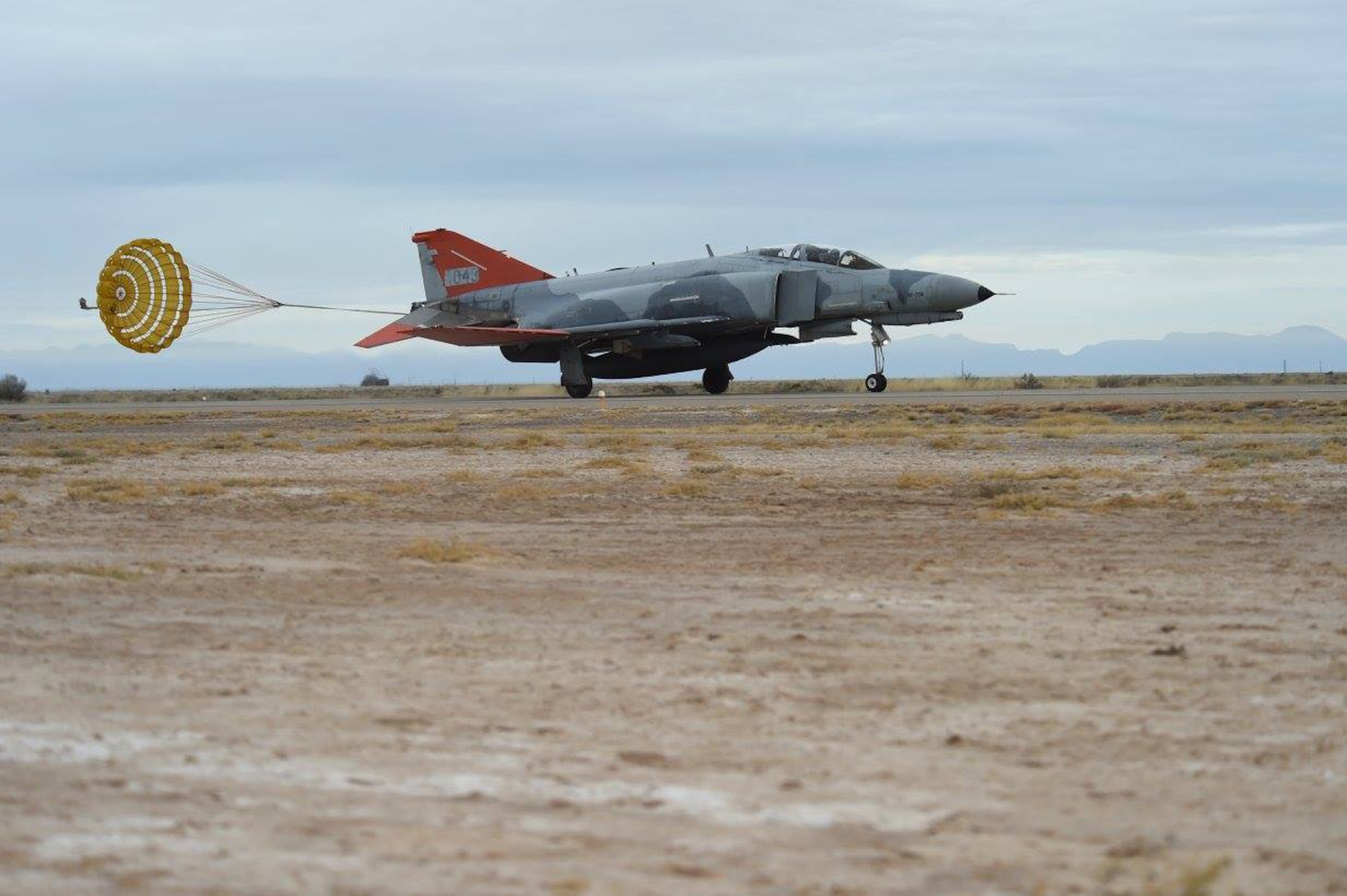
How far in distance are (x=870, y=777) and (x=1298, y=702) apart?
2313 millimetres

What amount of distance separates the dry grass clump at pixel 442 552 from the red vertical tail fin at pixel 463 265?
33552 millimetres

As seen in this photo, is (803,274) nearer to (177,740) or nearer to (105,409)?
(105,409)

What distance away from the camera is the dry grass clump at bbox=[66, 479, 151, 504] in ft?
55.3

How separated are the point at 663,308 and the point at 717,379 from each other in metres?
3.61

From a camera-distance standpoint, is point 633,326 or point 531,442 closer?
point 531,442

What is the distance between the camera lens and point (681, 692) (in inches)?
275

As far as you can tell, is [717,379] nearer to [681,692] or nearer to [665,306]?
[665,306]

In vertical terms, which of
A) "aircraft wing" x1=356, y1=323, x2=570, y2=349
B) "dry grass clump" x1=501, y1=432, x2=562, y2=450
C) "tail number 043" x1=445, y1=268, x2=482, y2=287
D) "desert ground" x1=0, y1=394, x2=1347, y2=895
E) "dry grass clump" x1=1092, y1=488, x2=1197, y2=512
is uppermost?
"tail number 043" x1=445, y1=268, x2=482, y2=287

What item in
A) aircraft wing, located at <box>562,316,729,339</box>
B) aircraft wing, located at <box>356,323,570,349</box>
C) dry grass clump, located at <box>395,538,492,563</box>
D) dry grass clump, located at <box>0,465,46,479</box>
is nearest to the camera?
dry grass clump, located at <box>395,538,492,563</box>

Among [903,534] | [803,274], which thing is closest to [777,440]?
[903,534]

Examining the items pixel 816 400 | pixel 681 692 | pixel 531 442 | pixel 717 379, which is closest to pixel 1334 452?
pixel 531 442

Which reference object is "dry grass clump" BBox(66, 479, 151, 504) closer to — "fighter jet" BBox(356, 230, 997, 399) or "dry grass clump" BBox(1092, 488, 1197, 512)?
"dry grass clump" BBox(1092, 488, 1197, 512)

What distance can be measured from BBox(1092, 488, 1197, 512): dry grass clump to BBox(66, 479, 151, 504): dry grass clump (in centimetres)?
981

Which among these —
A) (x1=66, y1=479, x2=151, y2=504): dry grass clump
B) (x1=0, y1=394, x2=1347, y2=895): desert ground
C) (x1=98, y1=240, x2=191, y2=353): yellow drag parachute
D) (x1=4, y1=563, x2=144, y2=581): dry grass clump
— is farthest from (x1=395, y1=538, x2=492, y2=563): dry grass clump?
(x1=98, y1=240, x2=191, y2=353): yellow drag parachute
